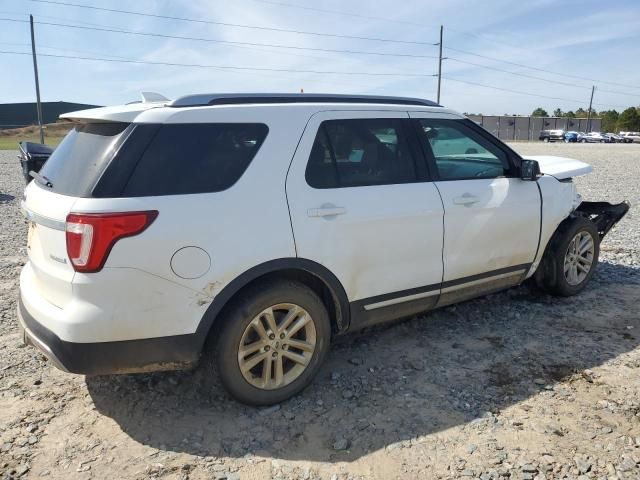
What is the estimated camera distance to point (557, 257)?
4.80 metres

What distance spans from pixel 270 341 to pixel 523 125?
89.1 metres

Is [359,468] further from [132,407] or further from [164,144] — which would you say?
[164,144]

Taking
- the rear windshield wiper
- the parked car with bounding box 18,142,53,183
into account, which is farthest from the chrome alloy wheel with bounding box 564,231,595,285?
the parked car with bounding box 18,142,53,183

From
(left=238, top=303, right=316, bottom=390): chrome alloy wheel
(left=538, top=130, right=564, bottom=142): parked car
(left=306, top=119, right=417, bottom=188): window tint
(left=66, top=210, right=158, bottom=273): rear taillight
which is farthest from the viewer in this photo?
(left=538, top=130, right=564, bottom=142): parked car

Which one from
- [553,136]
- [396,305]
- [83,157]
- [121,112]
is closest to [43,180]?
[83,157]

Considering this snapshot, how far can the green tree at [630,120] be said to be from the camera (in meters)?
81.9

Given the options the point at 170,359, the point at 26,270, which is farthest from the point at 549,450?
the point at 26,270

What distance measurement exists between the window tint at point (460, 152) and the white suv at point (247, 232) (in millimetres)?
27

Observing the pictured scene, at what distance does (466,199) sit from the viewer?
392 cm

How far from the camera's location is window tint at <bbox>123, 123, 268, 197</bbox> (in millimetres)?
2797

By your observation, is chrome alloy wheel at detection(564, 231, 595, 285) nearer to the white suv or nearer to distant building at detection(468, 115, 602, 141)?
the white suv

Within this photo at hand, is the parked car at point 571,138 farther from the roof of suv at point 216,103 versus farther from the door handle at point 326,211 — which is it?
the door handle at point 326,211

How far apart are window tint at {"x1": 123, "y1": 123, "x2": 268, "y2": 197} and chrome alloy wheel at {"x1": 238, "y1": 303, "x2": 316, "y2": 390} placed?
0.83m

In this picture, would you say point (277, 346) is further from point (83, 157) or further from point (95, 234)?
point (83, 157)
